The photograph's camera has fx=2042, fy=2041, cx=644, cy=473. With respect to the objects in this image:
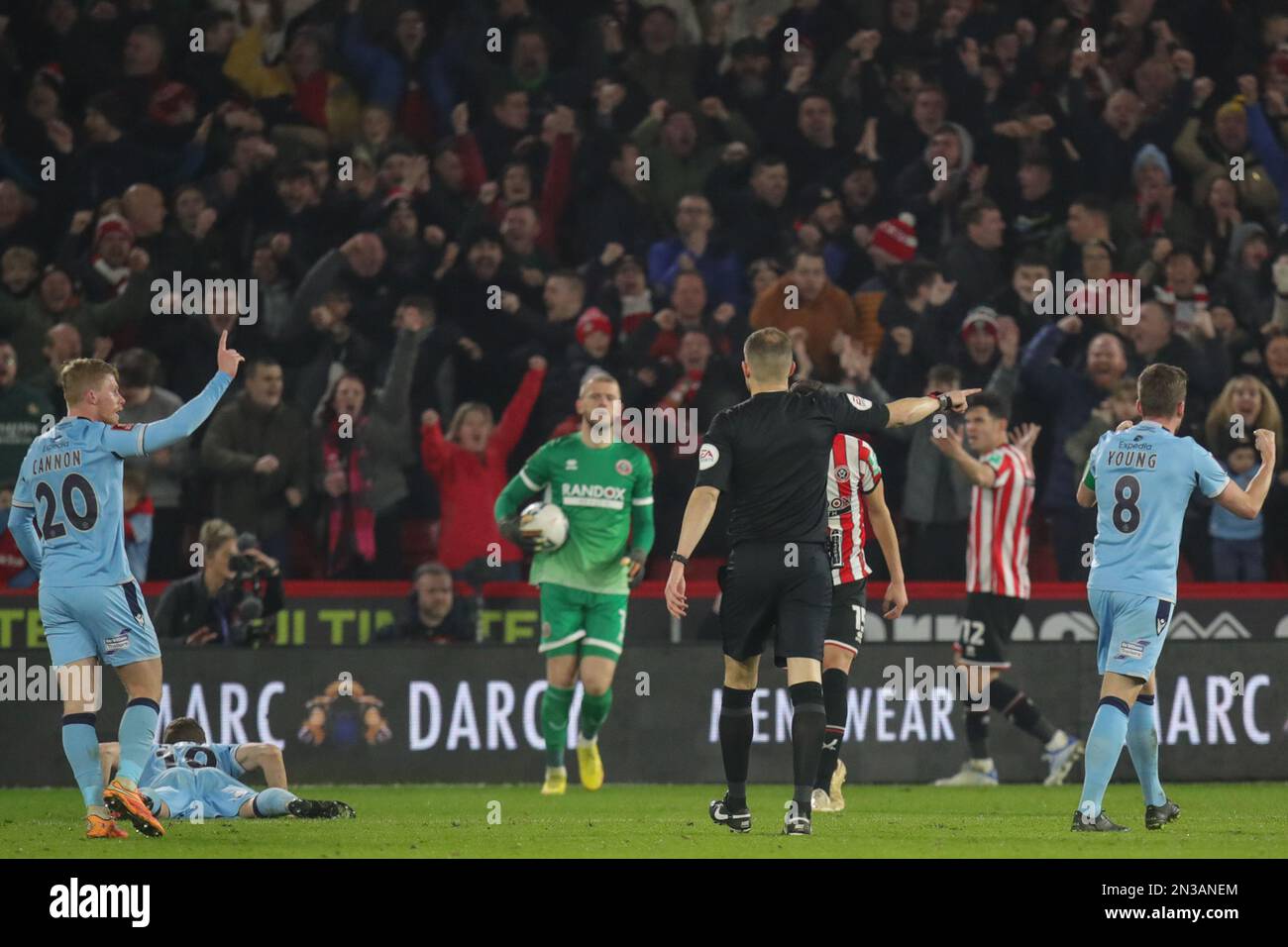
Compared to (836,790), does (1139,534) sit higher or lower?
higher

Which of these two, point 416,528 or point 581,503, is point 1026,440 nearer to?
point 581,503

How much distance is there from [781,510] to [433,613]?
540 cm

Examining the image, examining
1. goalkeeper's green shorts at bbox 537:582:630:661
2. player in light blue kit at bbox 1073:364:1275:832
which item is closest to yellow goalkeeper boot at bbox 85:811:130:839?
goalkeeper's green shorts at bbox 537:582:630:661

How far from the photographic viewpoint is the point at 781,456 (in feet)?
29.2

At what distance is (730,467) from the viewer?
8.93 metres

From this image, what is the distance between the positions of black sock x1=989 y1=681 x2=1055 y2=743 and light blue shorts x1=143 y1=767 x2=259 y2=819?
4.99 meters

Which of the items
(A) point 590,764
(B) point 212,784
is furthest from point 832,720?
(B) point 212,784

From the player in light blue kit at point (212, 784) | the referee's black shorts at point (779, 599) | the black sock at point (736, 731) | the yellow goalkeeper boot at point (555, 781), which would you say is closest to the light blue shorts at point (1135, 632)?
the referee's black shorts at point (779, 599)

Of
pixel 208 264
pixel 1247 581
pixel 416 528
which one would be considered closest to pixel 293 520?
pixel 416 528

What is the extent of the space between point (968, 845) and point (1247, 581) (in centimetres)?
719

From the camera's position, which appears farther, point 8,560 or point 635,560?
point 8,560

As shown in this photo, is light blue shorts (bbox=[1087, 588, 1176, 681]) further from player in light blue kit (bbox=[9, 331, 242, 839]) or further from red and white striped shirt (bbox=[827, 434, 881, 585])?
player in light blue kit (bbox=[9, 331, 242, 839])

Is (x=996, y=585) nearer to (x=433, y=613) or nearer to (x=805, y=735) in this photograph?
(x=433, y=613)

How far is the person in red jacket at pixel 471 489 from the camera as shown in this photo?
14704 millimetres
